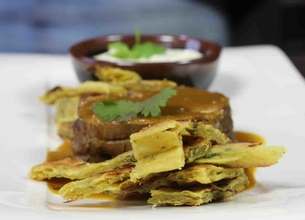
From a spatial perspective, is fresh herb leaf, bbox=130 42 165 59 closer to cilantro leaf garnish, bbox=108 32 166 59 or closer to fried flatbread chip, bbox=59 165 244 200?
cilantro leaf garnish, bbox=108 32 166 59

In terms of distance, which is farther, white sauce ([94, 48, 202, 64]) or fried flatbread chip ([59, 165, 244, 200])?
white sauce ([94, 48, 202, 64])

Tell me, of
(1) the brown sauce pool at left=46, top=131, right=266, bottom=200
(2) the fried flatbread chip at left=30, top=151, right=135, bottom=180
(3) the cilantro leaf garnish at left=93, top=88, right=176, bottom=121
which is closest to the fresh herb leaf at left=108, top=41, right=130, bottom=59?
(1) the brown sauce pool at left=46, top=131, right=266, bottom=200

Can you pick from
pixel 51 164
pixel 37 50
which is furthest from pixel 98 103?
pixel 37 50

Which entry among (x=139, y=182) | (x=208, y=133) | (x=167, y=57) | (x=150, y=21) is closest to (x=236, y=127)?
(x=167, y=57)

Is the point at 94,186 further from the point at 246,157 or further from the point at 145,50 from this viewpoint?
the point at 145,50

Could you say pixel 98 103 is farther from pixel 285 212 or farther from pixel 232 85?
pixel 232 85

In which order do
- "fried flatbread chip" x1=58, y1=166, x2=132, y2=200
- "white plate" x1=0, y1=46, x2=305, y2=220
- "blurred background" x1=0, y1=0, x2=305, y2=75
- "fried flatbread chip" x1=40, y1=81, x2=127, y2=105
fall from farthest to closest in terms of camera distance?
1. "blurred background" x1=0, y1=0, x2=305, y2=75
2. "fried flatbread chip" x1=40, y1=81, x2=127, y2=105
3. "fried flatbread chip" x1=58, y1=166, x2=132, y2=200
4. "white plate" x1=0, y1=46, x2=305, y2=220
